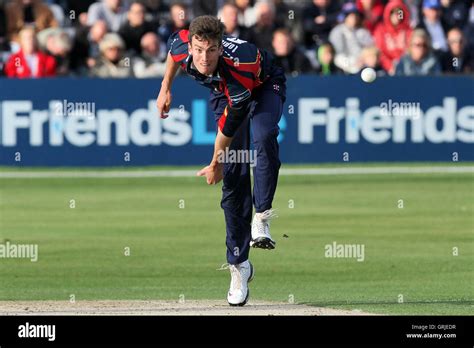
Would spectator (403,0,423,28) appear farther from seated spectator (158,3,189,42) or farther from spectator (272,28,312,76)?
seated spectator (158,3,189,42)

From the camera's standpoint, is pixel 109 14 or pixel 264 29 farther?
pixel 109 14

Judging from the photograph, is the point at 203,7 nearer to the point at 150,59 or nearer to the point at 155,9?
the point at 155,9

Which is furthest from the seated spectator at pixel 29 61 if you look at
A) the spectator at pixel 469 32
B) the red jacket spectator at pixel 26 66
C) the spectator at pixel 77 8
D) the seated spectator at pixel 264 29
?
the spectator at pixel 469 32

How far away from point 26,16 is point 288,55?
5155 millimetres

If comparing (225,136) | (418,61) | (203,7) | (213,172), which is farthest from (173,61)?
(203,7)

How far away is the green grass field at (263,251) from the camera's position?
45.1 feet

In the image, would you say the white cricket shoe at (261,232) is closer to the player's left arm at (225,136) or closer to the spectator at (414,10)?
the player's left arm at (225,136)

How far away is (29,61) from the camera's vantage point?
24.8 meters

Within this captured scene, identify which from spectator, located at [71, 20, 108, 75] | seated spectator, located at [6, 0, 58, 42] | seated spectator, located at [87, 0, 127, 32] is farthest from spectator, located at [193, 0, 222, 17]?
seated spectator, located at [6, 0, 58, 42]

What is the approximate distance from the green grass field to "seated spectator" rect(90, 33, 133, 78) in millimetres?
2122

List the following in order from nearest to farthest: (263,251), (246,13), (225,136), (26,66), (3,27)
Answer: (225,136) < (263,251) < (26,66) < (3,27) < (246,13)

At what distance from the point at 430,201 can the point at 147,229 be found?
16.8 ft

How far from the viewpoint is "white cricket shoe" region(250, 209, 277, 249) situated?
1220 cm
